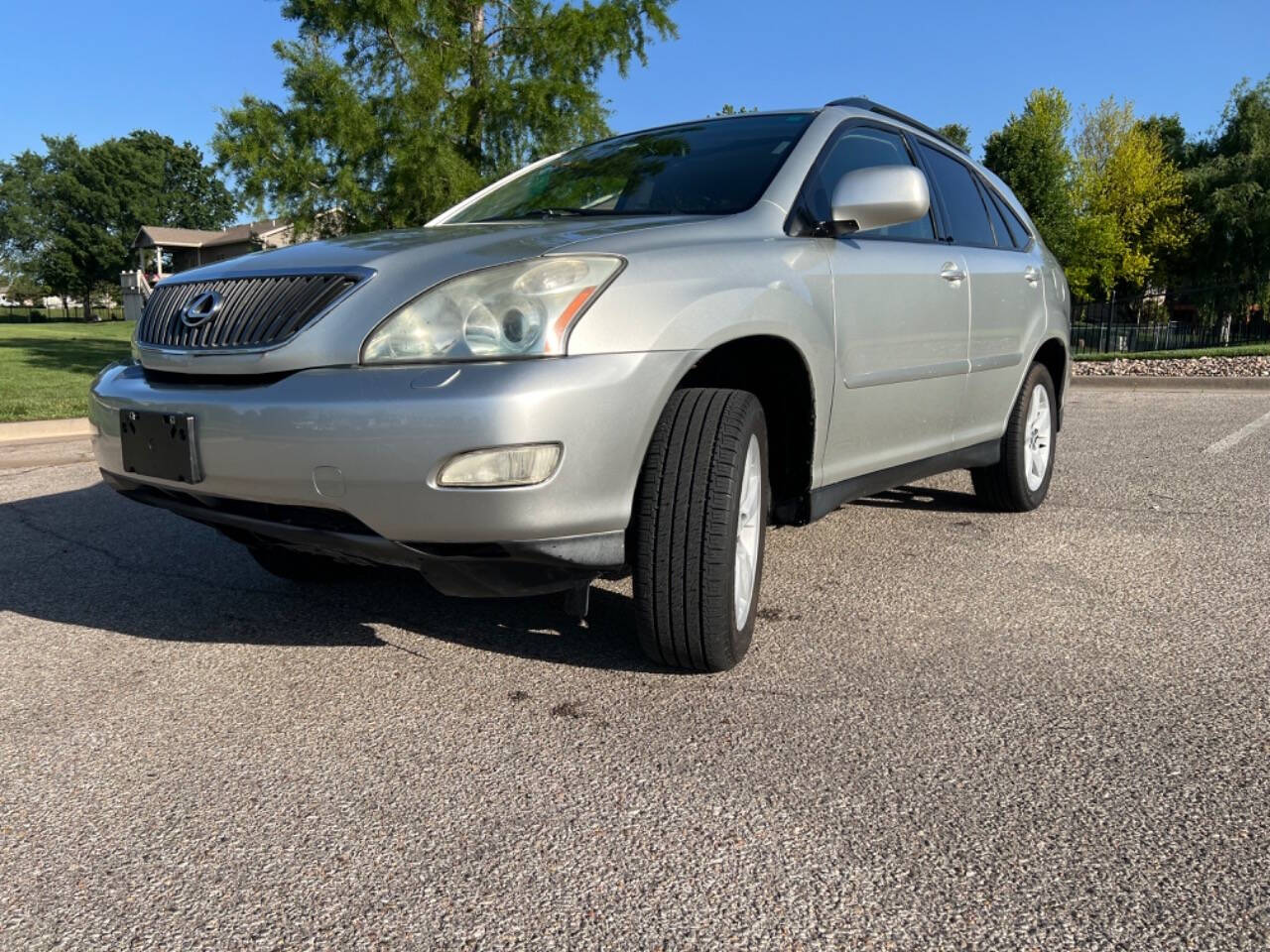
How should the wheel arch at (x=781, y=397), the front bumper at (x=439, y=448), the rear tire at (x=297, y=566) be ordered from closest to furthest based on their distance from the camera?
1. the front bumper at (x=439, y=448)
2. the wheel arch at (x=781, y=397)
3. the rear tire at (x=297, y=566)

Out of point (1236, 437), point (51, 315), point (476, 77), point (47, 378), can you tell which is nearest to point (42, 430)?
point (47, 378)

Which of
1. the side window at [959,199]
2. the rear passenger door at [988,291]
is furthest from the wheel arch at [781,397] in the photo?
the side window at [959,199]

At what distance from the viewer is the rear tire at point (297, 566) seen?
3543 mm

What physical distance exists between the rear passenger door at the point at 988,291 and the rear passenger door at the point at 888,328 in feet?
0.53

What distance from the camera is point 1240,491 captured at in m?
5.11

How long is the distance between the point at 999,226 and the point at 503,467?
11.0 feet

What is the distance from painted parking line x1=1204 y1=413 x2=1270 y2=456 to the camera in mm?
6586

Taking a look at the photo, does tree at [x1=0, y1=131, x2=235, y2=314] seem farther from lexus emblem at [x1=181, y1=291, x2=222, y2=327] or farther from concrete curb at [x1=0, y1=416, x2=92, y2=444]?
lexus emblem at [x1=181, y1=291, x2=222, y2=327]

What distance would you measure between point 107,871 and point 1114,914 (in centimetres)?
177

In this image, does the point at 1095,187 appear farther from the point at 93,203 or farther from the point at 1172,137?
the point at 93,203

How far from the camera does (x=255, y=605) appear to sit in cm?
343

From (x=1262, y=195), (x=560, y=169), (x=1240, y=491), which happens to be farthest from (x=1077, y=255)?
(x=560, y=169)

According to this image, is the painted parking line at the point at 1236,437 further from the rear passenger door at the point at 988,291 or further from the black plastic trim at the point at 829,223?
the black plastic trim at the point at 829,223

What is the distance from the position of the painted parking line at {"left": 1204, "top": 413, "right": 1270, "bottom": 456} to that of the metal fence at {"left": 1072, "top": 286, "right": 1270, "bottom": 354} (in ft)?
68.3
